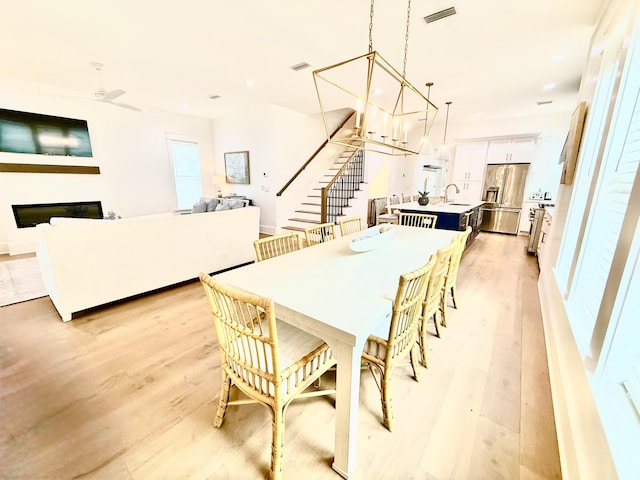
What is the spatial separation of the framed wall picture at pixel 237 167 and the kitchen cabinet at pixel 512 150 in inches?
242

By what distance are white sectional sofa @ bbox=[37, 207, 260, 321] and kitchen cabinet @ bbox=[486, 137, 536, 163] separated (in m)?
6.42

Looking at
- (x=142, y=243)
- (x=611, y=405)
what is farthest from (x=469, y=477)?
(x=142, y=243)

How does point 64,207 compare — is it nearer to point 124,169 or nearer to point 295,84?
point 124,169

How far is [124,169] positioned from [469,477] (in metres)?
7.23

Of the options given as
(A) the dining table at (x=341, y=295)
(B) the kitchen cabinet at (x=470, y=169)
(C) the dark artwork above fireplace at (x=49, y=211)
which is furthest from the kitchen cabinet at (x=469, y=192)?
(C) the dark artwork above fireplace at (x=49, y=211)

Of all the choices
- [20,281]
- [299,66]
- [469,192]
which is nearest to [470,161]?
[469,192]

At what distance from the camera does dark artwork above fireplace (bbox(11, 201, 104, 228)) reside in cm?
456

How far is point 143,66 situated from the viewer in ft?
12.2

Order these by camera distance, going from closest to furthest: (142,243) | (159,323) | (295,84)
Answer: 1. (159,323)
2. (142,243)
3. (295,84)

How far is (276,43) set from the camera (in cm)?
309

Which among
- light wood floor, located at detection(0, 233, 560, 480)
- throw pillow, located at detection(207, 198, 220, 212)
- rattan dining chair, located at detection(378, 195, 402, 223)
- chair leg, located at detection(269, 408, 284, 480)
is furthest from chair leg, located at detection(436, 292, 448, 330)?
throw pillow, located at detection(207, 198, 220, 212)

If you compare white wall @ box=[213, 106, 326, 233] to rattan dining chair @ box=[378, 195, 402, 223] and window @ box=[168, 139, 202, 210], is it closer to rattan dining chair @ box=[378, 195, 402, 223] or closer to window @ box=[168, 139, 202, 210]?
window @ box=[168, 139, 202, 210]

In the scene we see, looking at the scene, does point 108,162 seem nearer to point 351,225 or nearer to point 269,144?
point 269,144

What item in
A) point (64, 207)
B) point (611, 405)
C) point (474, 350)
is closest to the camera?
point (611, 405)
